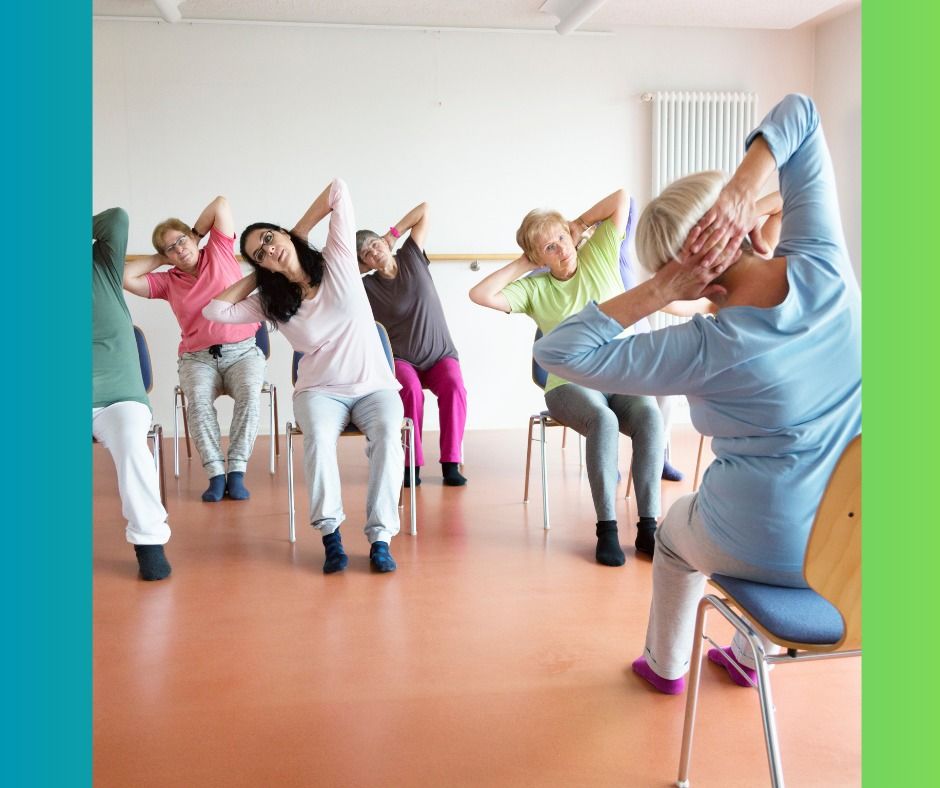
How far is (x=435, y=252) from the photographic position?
5.72 m

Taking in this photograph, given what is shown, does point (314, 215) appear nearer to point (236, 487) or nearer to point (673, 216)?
point (236, 487)

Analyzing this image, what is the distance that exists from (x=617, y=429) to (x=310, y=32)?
3.66 metres

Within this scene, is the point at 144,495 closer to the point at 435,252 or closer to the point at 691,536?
the point at 691,536

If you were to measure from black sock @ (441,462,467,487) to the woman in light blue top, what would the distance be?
2.60 metres

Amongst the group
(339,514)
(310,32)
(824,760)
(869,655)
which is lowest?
(824,760)

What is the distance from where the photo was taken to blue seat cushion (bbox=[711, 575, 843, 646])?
4.42 feet

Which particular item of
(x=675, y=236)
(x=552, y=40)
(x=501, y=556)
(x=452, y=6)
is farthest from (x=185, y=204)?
(x=675, y=236)

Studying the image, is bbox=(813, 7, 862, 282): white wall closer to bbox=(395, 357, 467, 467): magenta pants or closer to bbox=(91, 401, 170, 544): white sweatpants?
bbox=(395, 357, 467, 467): magenta pants

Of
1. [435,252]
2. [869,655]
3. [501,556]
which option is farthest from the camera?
[435,252]

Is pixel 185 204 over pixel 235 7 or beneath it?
beneath

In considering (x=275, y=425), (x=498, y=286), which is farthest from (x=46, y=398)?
(x=275, y=425)

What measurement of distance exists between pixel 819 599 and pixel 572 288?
2128 millimetres

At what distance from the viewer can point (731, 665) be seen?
6.84 ft

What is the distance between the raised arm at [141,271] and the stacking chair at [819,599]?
3.34 m
